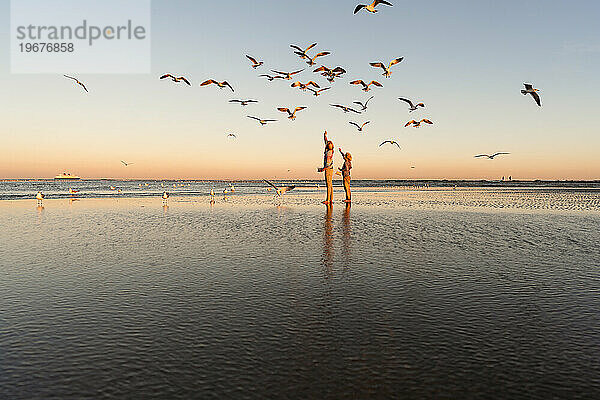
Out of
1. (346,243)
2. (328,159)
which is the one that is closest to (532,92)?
(346,243)

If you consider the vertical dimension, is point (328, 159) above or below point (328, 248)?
above

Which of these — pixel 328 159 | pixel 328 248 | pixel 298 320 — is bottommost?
Answer: pixel 298 320

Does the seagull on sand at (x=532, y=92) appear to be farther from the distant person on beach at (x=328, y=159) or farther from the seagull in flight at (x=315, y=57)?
the distant person on beach at (x=328, y=159)

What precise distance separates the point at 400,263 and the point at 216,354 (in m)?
8.54

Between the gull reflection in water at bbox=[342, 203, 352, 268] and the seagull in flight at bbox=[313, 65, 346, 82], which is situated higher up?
the seagull in flight at bbox=[313, 65, 346, 82]

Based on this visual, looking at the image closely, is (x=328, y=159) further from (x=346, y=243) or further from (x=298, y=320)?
(x=298, y=320)

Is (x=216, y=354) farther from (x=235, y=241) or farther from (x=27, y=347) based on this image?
(x=235, y=241)

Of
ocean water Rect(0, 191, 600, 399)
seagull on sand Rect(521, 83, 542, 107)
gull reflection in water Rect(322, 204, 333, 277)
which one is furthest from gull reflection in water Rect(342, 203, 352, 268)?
seagull on sand Rect(521, 83, 542, 107)

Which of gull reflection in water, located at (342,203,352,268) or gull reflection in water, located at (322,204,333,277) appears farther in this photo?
gull reflection in water, located at (342,203,352,268)

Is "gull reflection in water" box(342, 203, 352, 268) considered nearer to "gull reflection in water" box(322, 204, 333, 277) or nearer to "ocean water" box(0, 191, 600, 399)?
"ocean water" box(0, 191, 600, 399)

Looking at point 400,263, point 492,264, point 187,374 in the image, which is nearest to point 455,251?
point 492,264

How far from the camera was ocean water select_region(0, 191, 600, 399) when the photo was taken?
5762mm

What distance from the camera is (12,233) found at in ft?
67.9

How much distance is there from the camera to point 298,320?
8359 mm
